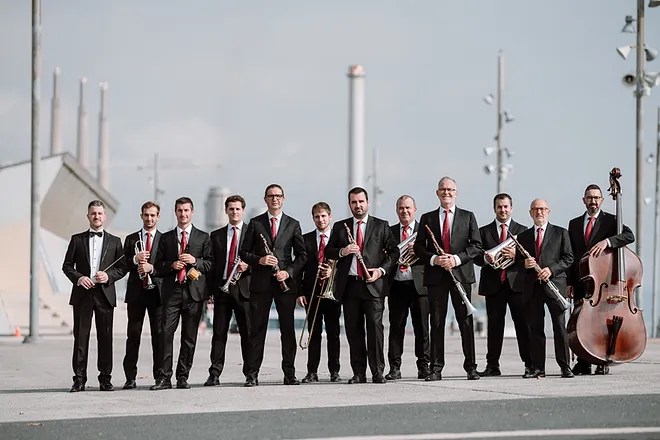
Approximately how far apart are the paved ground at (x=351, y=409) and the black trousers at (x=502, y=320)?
368 millimetres

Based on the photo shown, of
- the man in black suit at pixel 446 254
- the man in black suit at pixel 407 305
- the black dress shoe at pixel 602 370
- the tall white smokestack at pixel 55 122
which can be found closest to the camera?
the man in black suit at pixel 446 254

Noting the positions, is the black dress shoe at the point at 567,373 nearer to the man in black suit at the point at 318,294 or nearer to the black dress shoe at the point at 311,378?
the man in black suit at the point at 318,294

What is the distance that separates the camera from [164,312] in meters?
15.5

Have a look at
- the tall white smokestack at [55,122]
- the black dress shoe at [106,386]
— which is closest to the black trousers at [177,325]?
the black dress shoe at [106,386]

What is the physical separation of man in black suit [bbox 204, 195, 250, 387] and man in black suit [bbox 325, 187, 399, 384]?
1.03 meters

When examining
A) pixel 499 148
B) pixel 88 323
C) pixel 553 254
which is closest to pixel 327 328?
pixel 553 254

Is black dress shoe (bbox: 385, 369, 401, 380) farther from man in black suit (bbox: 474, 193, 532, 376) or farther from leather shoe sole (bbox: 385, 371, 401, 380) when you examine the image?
man in black suit (bbox: 474, 193, 532, 376)

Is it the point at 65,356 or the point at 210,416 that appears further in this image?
the point at 65,356

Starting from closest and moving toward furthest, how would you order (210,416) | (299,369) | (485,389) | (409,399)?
(210,416) < (409,399) < (485,389) < (299,369)

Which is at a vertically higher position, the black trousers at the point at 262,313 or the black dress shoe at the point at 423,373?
the black trousers at the point at 262,313

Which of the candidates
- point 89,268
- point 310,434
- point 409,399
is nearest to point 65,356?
point 89,268

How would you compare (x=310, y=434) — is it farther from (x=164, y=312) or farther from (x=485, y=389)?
(x=164, y=312)

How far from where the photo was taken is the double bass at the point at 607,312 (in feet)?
51.2

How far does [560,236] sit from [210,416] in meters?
5.80
